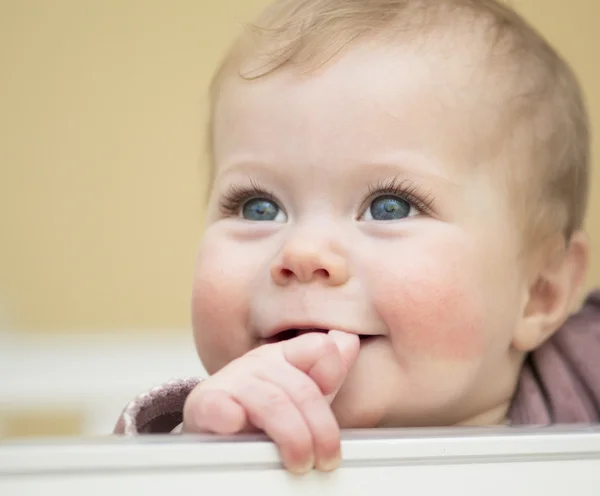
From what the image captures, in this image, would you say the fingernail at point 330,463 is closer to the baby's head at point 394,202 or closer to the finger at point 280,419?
the finger at point 280,419

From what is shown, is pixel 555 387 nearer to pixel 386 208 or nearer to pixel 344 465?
pixel 386 208

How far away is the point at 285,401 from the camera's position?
42cm

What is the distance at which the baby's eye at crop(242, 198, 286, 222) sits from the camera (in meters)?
0.64

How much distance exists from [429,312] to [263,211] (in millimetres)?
164

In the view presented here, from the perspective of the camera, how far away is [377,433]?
41 centimetres

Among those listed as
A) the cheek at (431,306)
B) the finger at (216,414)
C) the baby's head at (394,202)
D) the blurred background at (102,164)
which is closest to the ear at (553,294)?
the baby's head at (394,202)

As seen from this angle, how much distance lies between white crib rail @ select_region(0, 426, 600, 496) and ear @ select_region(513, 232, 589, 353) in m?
0.26

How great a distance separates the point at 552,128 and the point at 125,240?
0.98m

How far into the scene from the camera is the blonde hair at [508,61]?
0.65 meters

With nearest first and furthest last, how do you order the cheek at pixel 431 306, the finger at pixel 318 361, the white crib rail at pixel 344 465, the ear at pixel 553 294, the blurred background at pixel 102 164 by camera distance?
the white crib rail at pixel 344 465
the finger at pixel 318 361
the cheek at pixel 431 306
the ear at pixel 553 294
the blurred background at pixel 102 164

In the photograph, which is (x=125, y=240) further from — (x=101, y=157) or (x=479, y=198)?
(x=479, y=198)

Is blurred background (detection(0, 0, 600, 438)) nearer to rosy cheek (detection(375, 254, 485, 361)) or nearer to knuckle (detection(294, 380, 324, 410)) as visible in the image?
rosy cheek (detection(375, 254, 485, 361))

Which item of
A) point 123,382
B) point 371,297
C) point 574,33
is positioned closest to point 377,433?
point 371,297

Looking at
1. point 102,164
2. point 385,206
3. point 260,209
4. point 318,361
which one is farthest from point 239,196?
point 102,164
